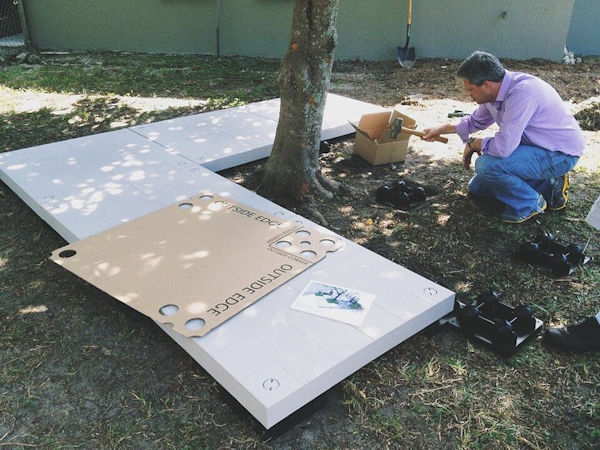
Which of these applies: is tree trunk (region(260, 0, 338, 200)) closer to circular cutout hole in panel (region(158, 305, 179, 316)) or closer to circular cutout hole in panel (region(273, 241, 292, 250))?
circular cutout hole in panel (region(273, 241, 292, 250))

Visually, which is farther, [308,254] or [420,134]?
[420,134]

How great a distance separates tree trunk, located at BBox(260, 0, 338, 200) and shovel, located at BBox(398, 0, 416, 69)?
5.34 meters

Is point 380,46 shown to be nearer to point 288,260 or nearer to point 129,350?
point 288,260

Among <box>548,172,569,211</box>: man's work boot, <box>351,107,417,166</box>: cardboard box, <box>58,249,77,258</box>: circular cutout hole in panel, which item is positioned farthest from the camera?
<box>351,107,417,166</box>: cardboard box

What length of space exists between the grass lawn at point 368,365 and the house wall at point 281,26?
16.5ft

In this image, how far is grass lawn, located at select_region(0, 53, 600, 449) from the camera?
2217mm

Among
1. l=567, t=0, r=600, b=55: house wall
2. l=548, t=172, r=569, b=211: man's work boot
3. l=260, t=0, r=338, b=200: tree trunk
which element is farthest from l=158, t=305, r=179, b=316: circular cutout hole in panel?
l=567, t=0, r=600, b=55: house wall

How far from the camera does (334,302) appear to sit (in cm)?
268

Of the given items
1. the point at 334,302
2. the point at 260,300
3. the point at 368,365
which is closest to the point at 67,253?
the point at 260,300

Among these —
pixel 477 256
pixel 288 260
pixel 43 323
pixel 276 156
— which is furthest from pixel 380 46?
pixel 43 323

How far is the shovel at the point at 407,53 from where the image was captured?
8766 mm

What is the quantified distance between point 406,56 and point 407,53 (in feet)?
0.22

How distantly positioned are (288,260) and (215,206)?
870mm

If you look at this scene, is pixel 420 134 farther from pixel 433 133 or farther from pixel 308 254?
pixel 308 254
